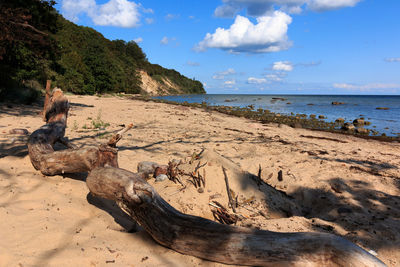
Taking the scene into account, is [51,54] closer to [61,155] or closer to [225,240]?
[61,155]

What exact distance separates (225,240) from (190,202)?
1511mm

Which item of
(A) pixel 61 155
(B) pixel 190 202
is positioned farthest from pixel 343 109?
(A) pixel 61 155

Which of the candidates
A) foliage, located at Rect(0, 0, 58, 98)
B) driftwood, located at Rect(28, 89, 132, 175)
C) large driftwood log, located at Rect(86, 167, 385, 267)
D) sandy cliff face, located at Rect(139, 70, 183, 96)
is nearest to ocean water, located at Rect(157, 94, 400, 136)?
large driftwood log, located at Rect(86, 167, 385, 267)

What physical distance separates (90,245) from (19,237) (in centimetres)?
65

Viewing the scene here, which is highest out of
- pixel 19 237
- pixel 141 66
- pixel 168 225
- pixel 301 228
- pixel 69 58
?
pixel 141 66

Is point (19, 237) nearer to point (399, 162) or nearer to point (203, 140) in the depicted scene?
point (203, 140)

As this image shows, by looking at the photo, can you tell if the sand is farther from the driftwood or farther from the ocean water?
the ocean water

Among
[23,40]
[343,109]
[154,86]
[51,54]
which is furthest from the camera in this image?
[154,86]

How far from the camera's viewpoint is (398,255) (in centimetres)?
256

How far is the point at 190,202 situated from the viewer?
349 cm

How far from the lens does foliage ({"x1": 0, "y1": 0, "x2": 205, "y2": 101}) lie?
7730 millimetres

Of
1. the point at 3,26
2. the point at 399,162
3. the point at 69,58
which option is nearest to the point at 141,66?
the point at 69,58

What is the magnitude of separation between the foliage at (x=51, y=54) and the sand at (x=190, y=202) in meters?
3.43

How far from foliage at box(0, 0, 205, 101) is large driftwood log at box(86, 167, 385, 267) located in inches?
289
